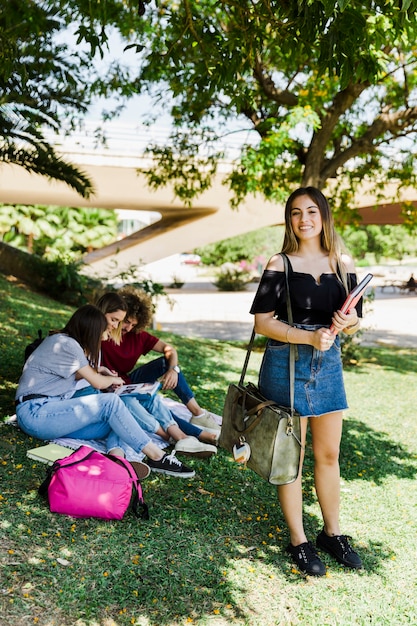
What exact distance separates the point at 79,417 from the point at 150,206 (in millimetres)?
23238

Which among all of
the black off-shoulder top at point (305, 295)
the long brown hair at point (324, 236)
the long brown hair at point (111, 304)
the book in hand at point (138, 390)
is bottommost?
the book in hand at point (138, 390)

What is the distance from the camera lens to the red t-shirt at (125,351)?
18.0 ft

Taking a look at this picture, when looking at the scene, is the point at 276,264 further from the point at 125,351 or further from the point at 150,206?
the point at 150,206

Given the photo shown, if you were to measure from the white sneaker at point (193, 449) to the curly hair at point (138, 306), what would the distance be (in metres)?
1.11

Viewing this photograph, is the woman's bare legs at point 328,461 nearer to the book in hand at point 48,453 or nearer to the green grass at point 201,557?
the green grass at point 201,557

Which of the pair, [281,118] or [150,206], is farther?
[150,206]

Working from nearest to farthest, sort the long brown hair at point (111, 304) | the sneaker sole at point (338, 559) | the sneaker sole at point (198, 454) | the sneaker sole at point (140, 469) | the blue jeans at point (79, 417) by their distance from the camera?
1. the sneaker sole at point (338, 559)
2. the sneaker sole at point (140, 469)
3. the blue jeans at point (79, 417)
4. the sneaker sole at point (198, 454)
5. the long brown hair at point (111, 304)

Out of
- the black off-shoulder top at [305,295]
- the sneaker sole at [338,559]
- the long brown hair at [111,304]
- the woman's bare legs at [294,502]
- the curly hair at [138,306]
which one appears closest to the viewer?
the black off-shoulder top at [305,295]

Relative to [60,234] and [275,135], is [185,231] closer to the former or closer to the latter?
[60,234]

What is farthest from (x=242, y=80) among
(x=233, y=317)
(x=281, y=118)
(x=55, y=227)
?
(x=55, y=227)

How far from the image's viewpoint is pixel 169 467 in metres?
4.39

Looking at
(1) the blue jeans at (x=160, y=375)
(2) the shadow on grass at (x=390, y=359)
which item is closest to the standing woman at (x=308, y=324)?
(1) the blue jeans at (x=160, y=375)

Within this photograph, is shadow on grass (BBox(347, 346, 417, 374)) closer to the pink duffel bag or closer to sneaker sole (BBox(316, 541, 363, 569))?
sneaker sole (BBox(316, 541, 363, 569))

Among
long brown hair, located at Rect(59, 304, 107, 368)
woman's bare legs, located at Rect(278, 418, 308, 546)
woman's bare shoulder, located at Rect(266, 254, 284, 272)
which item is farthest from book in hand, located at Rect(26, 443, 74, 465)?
woman's bare shoulder, located at Rect(266, 254, 284, 272)
